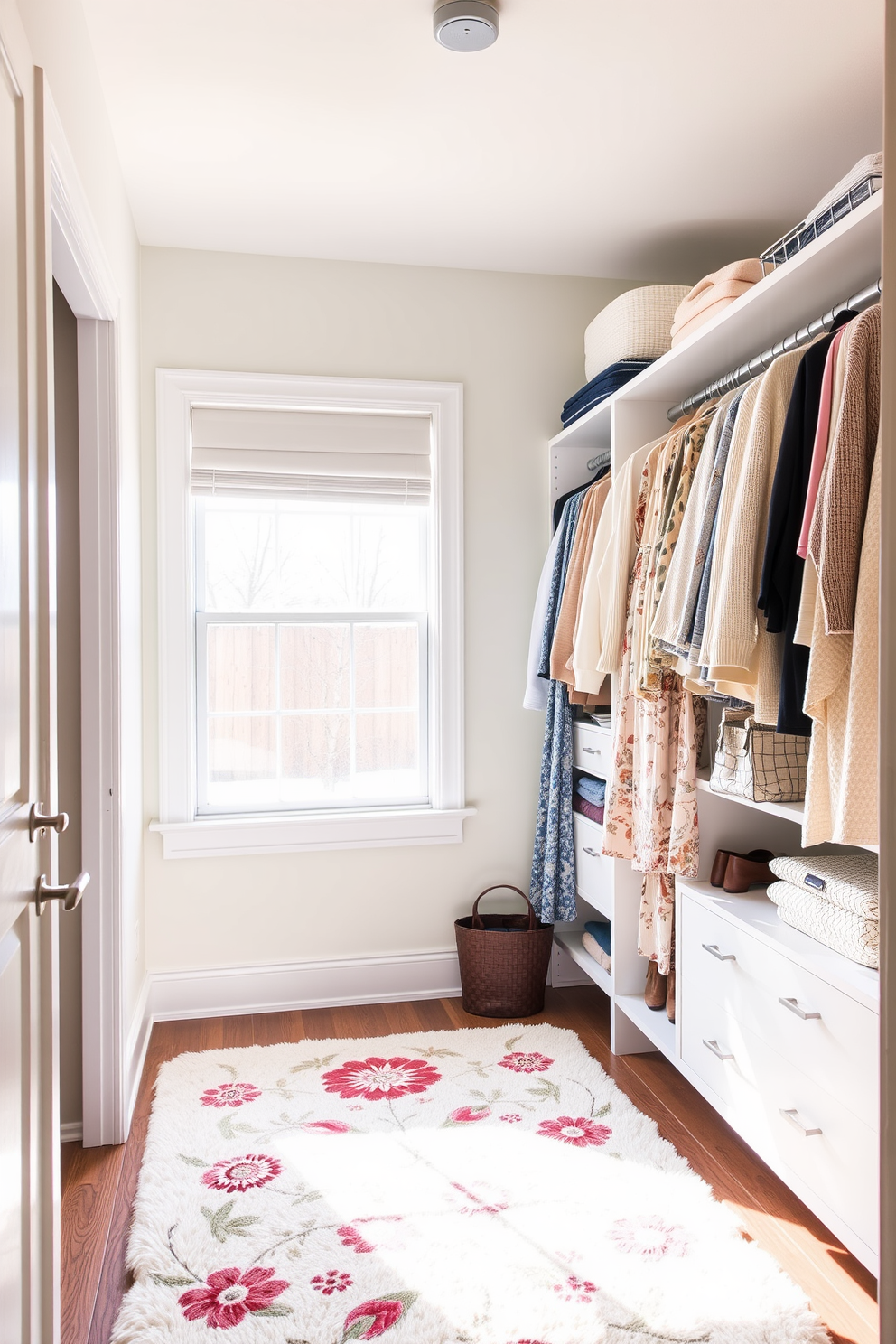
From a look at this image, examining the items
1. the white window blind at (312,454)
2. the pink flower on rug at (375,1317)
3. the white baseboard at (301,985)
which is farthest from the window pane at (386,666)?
the pink flower on rug at (375,1317)

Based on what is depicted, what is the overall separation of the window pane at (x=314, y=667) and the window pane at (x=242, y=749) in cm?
12

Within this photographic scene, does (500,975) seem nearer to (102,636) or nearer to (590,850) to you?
(590,850)

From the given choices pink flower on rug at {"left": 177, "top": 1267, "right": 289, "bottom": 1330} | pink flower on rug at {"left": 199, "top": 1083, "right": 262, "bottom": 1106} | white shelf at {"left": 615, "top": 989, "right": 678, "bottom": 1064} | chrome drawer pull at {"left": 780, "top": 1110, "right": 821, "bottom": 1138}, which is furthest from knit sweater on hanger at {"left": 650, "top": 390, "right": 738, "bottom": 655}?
pink flower on rug at {"left": 199, "top": 1083, "right": 262, "bottom": 1106}

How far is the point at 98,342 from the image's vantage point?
2.32 meters

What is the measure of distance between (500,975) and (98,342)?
89.0 inches

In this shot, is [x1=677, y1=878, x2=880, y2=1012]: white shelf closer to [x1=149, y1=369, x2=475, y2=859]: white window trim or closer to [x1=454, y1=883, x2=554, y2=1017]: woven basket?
[x1=454, y1=883, x2=554, y2=1017]: woven basket

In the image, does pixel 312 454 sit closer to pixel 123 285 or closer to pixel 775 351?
pixel 123 285

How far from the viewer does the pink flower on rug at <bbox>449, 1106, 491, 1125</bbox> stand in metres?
2.42

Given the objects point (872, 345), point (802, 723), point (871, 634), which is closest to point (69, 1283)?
point (802, 723)

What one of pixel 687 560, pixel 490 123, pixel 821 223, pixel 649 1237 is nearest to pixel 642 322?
pixel 490 123

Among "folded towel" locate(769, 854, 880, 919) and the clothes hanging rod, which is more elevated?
the clothes hanging rod

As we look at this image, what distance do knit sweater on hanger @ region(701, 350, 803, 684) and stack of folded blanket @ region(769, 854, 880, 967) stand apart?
444 mm

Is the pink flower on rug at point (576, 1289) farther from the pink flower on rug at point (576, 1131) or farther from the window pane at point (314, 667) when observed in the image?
the window pane at point (314, 667)

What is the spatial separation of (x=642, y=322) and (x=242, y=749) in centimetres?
192
